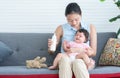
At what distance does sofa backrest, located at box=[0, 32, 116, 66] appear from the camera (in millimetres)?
3480

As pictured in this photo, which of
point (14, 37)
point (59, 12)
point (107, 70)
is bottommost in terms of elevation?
point (107, 70)

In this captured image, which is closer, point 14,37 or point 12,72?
point 12,72

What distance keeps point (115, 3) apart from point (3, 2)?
1.34m

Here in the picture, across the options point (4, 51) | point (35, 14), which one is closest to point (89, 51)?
point (4, 51)

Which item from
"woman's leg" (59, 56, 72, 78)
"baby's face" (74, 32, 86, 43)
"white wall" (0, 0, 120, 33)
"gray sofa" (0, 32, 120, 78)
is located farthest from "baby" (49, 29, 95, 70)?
"white wall" (0, 0, 120, 33)

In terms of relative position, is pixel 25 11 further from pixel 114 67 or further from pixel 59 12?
pixel 114 67

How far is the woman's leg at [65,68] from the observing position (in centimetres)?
278

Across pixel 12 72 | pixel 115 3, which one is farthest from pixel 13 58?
pixel 115 3

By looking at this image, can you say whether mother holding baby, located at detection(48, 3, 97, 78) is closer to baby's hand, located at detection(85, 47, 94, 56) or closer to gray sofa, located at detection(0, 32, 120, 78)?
baby's hand, located at detection(85, 47, 94, 56)

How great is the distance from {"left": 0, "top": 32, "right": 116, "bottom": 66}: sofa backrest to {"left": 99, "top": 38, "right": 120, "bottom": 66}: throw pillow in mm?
132

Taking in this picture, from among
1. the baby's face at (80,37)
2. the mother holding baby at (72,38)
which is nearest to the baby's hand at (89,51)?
the mother holding baby at (72,38)

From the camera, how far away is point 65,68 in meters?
2.81

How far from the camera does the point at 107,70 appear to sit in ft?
9.71

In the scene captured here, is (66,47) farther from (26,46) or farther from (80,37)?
(26,46)
